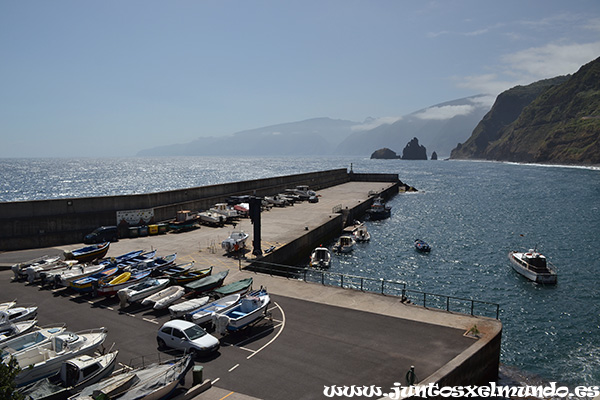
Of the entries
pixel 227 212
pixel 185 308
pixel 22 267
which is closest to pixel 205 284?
pixel 185 308

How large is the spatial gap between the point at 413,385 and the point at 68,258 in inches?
1110

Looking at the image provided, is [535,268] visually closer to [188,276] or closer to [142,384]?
[188,276]

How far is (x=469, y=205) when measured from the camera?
89.8m

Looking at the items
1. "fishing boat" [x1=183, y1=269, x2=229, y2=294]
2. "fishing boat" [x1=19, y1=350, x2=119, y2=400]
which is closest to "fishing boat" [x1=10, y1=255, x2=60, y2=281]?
"fishing boat" [x1=183, y1=269, x2=229, y2=294]

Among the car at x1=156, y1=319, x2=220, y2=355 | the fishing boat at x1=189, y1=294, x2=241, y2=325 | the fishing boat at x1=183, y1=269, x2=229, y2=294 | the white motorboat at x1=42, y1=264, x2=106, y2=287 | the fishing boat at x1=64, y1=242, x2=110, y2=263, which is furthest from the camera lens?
the fishing boat at x1=64, y1=242, x2=110, y2=263

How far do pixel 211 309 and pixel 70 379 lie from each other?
7321 mm

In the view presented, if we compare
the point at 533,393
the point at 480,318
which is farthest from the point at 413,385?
the point at 533,393

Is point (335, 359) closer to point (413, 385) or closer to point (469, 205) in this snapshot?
point (413, 385)

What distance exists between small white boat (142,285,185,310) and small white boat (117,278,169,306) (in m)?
0.54

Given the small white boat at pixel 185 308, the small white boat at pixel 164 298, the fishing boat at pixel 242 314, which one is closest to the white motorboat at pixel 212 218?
the small white boat at pixel 164 298

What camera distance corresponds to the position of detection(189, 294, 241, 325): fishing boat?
19.7 metres

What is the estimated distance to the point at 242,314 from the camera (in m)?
19.9

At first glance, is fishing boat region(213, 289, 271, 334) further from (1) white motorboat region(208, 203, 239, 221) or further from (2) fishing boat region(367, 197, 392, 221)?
(2) fishing boat region(367, 197, 392, 221)

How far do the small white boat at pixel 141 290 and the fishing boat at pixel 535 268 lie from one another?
3340 centimetres
